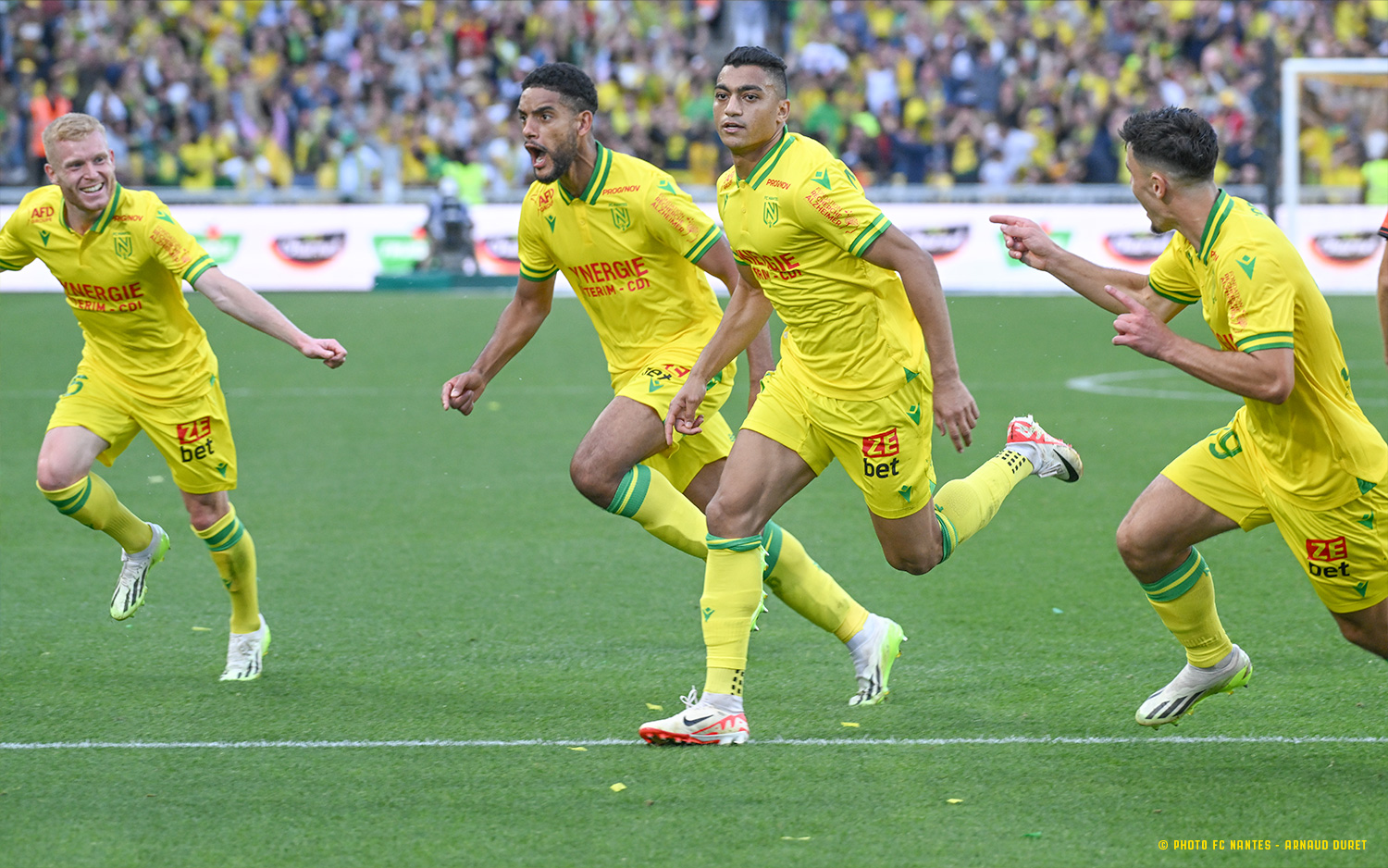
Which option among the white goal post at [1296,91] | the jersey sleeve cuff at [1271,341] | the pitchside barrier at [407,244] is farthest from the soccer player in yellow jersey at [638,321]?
the white goal post at [1296,91]

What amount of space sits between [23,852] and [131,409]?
2.26m

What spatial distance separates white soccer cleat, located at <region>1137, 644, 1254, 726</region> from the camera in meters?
4.80

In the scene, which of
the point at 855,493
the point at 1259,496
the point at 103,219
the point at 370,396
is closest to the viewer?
the point at 1259,496

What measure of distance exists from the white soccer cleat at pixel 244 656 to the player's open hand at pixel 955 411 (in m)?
2.71

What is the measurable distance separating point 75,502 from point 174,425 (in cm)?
47

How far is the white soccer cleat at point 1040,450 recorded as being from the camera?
6.12 metres

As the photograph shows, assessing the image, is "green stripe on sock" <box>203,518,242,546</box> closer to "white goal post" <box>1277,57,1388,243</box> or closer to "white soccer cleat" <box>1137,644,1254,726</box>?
"white soccer cleat" <box>1137,644,1254,726</box>

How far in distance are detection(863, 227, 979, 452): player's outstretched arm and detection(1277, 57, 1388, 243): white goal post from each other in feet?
50.3

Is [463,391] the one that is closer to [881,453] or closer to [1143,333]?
[881,453]

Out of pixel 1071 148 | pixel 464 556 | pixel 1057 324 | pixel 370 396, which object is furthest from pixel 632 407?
pixel 1071 148

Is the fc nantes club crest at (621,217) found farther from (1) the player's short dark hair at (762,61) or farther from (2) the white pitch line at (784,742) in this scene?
(2) the white pitch line at (784,742)

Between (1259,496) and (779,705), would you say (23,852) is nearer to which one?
(779,705)

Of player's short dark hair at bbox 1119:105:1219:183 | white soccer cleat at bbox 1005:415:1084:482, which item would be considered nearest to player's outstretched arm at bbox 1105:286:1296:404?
player's short dark hair at bbox 1119:105:1219:183

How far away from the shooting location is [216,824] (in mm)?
4148
